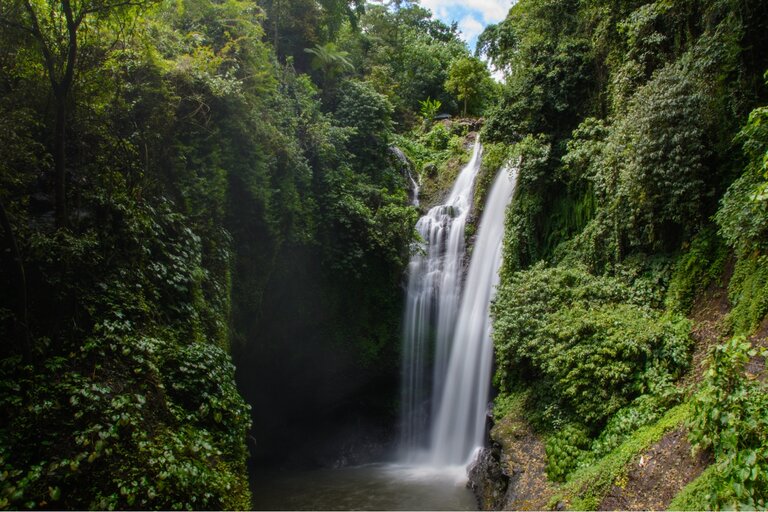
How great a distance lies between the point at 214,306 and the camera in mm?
8523

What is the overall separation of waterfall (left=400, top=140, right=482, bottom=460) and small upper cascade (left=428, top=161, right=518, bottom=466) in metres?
0.53

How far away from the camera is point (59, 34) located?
5691mm

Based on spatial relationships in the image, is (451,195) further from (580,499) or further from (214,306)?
(580,499)

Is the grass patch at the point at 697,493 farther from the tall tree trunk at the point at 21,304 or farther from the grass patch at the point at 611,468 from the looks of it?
the tall tree trunk at the point at 21,304

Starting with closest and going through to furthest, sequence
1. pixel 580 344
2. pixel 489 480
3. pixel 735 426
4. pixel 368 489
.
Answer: pixel 735 426
pixel 580 344
pixel 489 480
pixel 368 489

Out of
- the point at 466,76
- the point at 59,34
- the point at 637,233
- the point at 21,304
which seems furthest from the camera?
the point at 466,76

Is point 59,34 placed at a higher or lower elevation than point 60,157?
higher

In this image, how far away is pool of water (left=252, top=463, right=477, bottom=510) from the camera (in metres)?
10.5

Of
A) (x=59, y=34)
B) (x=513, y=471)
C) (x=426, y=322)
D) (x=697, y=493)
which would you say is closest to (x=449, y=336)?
(x=426, y=322)

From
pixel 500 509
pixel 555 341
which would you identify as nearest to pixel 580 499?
pixel 500 509

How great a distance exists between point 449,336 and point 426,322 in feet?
2.92

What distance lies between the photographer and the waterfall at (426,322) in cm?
1471

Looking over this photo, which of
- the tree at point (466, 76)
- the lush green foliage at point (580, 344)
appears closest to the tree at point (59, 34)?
the lush green foliage at point (580, 344)

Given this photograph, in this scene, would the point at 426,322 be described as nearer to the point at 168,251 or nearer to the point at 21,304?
the point at 168,251
